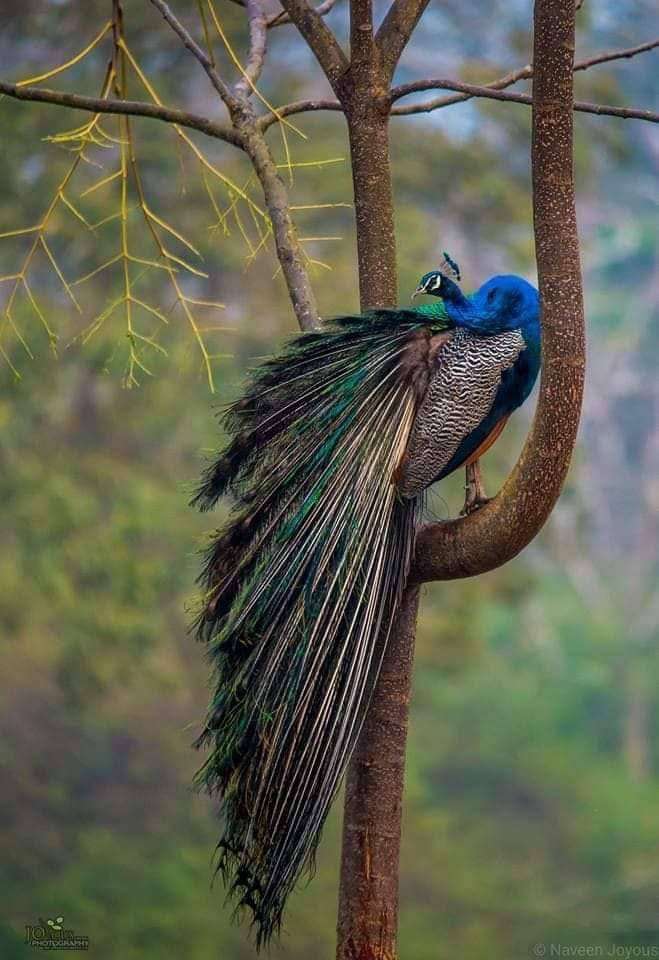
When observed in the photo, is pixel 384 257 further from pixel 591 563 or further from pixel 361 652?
pixel 591 563

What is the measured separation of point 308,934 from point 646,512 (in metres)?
8.41

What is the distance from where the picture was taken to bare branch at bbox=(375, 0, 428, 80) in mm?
2885

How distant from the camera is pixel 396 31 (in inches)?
116

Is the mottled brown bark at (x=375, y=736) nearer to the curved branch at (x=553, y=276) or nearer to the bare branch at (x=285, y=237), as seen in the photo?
the bare branch at (x=285, y=237)

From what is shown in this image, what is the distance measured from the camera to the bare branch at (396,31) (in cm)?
288

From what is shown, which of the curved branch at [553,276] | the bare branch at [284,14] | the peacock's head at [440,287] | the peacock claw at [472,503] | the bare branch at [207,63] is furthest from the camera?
the bare branch at [284,14]

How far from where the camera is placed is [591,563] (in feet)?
56.2

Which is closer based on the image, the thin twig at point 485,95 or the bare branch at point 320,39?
the thin twig at point 485,95

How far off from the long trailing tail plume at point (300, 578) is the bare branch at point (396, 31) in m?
0.57

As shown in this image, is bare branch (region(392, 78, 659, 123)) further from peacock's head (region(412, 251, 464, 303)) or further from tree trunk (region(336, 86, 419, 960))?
tree trunk (region(336, 86, 419, 960))

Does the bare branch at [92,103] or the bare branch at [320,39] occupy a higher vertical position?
the bare branch at [320,39]

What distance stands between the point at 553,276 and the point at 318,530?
2.06 ft

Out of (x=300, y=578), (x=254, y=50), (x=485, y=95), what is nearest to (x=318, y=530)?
(x=300, y=578)

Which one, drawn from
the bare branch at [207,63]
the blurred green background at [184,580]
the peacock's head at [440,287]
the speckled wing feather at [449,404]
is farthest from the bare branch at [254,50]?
the blurred green background at [184,580]
